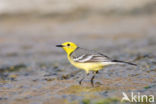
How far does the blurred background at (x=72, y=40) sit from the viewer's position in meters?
5.88

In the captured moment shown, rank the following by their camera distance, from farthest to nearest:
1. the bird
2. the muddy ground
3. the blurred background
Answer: the bird < the blurred background < the muddy ground

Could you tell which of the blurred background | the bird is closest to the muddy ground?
the blurred background

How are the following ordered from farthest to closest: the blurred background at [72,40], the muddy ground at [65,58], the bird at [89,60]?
1. the bird at [89,60]
2. the blurred background at [72,40]
3. the muddy ground at [65,58]

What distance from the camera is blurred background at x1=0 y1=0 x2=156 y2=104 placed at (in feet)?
19.3

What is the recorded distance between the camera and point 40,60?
10.5 meters

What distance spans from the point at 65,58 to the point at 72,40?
352 centimetres

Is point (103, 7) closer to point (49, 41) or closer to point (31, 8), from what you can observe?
point (31, 8)

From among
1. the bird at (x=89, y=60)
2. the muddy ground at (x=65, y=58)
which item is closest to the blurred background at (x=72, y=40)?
the muddy ground at (x=65, y=58)

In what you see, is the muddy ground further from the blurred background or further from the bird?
the bird

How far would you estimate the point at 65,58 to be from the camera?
34.4ft

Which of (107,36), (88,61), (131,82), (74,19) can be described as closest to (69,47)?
(88,61)

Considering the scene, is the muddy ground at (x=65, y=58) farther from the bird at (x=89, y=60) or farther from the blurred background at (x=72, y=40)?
the bird at (x=89, y=60)

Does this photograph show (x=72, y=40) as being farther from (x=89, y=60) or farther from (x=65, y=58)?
(x=89, y=60)

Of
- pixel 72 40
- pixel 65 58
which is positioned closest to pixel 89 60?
pixel 65 58
